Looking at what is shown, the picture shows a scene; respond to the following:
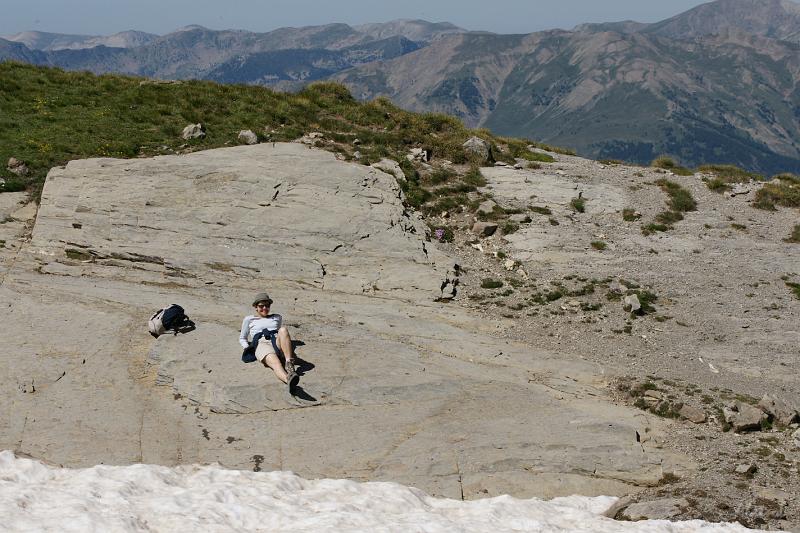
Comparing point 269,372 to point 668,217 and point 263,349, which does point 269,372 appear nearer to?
point 263,349

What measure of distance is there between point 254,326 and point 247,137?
1983cm

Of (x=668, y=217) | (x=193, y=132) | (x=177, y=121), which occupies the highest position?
(x=177, y=121)

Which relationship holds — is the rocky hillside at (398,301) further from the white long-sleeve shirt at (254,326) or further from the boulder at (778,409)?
the white long-sleeve shirt at (254,326)

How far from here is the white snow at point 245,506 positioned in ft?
36.2

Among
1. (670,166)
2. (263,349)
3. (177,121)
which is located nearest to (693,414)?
(263,349)

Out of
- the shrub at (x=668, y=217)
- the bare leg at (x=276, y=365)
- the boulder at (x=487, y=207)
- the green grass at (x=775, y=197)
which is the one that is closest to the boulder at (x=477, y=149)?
the boulder at (x=487, y=207)

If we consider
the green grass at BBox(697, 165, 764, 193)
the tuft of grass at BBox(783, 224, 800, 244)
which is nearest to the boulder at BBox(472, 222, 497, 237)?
the tuft of grass at BBox(783, 224, 800, 244)

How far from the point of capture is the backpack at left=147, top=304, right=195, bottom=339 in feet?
59.2

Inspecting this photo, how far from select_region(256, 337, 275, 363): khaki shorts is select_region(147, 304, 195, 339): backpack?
289 centimetres

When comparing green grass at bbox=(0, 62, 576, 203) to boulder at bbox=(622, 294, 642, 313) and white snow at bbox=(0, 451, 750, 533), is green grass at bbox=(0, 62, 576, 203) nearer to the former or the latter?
boulder at bbox=(622, 294, 642, 313)

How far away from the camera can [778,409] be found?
16.7 metres

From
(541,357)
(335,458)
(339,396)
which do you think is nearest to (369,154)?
(541,357)

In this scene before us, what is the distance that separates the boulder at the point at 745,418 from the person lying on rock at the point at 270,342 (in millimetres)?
10943

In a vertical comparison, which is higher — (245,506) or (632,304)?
(632,304)
